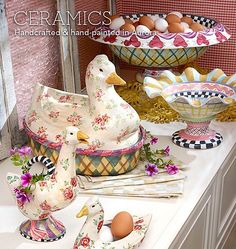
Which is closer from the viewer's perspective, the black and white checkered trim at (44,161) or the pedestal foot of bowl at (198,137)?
the black and white checkered trim at (44,161)

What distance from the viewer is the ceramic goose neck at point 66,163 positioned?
4.19 ft

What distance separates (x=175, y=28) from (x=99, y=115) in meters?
0.56

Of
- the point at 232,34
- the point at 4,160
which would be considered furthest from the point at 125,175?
the point at 232,34

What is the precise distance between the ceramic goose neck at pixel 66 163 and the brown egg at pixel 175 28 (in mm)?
802

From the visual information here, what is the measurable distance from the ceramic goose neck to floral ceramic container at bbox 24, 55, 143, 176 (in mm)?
238

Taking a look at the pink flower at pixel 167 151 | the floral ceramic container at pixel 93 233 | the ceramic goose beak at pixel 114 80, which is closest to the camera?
the floral ceramic container at pixel 93 233

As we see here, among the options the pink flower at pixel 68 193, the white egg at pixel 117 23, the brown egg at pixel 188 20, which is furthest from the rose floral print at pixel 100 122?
the brown egg at pixel 188 20

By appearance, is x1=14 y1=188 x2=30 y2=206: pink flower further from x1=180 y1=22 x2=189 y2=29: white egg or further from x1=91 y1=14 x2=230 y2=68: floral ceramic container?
x1=180 y1=22 x2=189 y2=29: white egg

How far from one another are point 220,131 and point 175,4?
1.91 feet

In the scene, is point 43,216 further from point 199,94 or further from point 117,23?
point 117,23

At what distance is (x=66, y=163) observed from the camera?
128 cm

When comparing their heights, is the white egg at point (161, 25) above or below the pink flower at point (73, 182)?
above

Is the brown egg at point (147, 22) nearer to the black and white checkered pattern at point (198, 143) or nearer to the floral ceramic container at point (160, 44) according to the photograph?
the floral ceramic container at point (160, 44)

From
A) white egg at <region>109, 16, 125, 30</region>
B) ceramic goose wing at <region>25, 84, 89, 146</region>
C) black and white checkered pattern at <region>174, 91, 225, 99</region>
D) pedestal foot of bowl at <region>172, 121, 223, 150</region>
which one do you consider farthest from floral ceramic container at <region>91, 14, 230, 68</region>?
ceramic goose wing at <region>25, 84, 89, 146</region>
